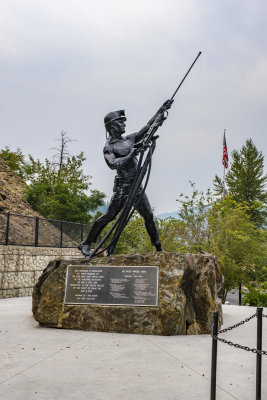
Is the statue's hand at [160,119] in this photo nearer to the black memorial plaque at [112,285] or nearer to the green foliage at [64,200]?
the black memorial plaque at [112,285]

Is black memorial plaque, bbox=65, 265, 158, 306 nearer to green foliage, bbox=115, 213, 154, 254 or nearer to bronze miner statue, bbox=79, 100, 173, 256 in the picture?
bronze miner statue, bbox=79, 100, 173, 256

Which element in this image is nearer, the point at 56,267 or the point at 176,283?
the point at 176,283

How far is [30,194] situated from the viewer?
27.3 metres

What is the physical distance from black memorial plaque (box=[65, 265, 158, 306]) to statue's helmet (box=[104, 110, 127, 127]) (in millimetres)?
2978

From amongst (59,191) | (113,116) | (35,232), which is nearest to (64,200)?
(59,191)

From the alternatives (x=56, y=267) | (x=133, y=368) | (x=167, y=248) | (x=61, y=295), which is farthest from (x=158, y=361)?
(x=167, y=248)

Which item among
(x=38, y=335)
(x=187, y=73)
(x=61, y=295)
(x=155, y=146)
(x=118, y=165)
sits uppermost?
(x=187, y=73)

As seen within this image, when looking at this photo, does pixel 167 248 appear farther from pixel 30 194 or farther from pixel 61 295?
pixel 61 295

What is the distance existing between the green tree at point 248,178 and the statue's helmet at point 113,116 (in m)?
33.9

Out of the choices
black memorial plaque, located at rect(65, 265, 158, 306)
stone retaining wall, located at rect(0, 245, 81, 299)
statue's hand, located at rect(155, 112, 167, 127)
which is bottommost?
stone retaining wall, located at rect(0, 245, 81, 299)

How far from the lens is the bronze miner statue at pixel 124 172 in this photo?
724cm

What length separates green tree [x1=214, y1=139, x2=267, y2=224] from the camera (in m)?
41.1

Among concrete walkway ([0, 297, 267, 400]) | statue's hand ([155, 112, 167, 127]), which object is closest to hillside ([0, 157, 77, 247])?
concrete walkway ([0, 297, 267, 400])

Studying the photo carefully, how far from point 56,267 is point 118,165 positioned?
2.31m
